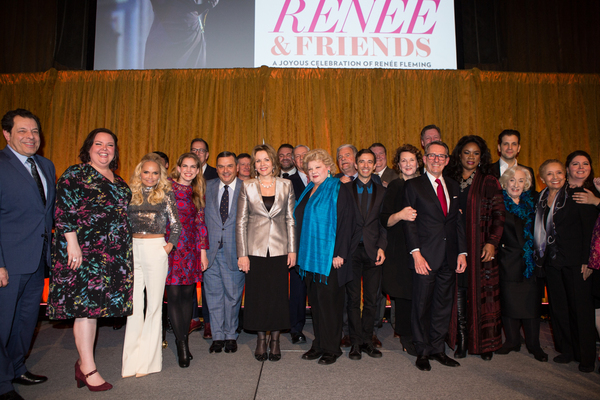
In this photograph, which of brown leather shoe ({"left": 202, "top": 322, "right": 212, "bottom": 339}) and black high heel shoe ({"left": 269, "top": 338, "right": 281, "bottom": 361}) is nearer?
black high heel shoe ({"left": 269, "top": 338, "right": 281, "bottom": 361})

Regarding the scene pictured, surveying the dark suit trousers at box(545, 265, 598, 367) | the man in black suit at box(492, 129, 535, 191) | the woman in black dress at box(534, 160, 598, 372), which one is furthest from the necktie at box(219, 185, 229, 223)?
the dark suit trousers at box(545, 265, 598, 367)

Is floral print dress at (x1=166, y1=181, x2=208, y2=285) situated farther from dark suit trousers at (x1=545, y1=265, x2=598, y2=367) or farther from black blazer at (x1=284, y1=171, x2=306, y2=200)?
dark suit trousers at (x1=545, y1=265, x2=598, y2=367)

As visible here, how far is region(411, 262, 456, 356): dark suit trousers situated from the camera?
9.23ft

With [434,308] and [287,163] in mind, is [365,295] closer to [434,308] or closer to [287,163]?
[434,308]

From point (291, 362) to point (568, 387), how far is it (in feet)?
6.35

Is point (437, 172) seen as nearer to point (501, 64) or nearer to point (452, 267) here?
point (452, 267)

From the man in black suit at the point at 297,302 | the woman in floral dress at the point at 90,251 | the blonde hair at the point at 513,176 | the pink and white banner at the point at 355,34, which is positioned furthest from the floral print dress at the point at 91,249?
the pink and white banner at the point at 355,34

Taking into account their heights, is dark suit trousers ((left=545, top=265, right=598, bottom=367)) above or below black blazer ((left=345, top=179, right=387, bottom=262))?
below

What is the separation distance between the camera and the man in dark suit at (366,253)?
9.73 feet

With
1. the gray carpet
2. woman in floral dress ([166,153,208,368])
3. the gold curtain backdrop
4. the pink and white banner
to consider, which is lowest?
→ the gray carpet

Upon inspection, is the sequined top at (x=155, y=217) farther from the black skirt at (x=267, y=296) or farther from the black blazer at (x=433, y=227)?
the black blazer at (x=433, y=227)

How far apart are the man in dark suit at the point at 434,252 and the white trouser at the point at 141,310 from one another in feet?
6.32

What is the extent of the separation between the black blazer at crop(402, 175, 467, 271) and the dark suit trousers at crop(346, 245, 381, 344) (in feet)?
1.15

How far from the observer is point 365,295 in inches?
121
